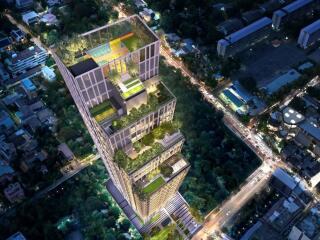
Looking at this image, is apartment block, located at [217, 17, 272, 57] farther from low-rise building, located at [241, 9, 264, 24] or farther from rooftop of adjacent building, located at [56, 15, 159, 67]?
rooftop of adjacent building, located at [56, 15, 159, 67]

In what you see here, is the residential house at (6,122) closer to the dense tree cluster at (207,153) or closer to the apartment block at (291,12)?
the dense tree cluster at (207,153)

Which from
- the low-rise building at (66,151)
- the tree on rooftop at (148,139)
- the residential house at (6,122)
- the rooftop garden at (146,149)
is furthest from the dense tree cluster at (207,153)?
the residential house at (6,122)

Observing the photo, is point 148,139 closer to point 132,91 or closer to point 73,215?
point 132,91

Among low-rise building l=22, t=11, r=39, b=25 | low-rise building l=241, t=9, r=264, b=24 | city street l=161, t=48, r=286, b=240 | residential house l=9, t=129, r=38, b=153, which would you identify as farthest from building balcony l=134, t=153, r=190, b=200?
low-rise building l=22, t=11, r=39, b=25

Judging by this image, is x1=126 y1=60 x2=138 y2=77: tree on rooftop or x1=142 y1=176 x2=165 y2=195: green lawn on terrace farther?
x1=142 y1=176 x2=165 y2=195: green lawn on terrace

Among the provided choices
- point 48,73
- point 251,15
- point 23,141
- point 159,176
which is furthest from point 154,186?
point 251,15

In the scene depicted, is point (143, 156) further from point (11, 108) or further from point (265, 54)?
point (265, 54)
